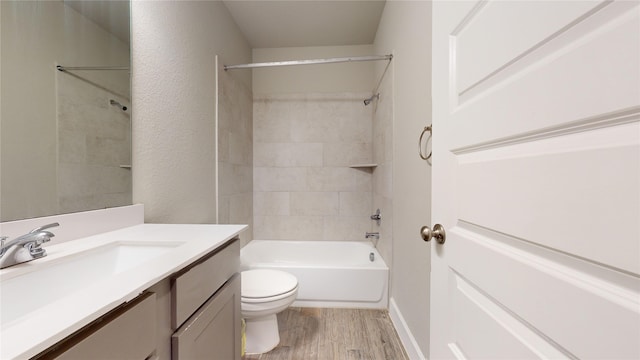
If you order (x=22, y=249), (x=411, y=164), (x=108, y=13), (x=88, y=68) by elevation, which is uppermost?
(x=108, y=13)

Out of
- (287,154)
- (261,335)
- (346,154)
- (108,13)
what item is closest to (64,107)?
(108,13)

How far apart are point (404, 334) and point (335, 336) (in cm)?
47

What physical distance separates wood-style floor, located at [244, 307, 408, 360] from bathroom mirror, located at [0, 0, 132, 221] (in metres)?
1.33

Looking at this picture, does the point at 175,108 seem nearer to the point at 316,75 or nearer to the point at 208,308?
the point at 208,308

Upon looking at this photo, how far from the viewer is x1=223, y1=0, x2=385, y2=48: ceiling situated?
222 cm

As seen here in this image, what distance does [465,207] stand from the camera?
2.27ft

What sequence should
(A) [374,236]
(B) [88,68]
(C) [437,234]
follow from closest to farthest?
(C) [437,234], (B) [88,68], (A) [374,236]

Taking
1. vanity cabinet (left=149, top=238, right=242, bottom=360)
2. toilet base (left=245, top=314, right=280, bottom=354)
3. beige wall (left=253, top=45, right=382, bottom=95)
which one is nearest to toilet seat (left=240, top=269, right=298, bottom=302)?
toilet base (left=245, top=314, right=280, bottom=354)

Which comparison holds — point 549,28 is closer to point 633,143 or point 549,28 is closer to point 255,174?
point 633,143

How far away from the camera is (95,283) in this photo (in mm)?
713

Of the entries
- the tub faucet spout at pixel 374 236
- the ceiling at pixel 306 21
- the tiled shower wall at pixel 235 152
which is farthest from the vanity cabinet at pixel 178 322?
the ceiling at pixel 306 21

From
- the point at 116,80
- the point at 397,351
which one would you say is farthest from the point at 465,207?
the point at 116,80

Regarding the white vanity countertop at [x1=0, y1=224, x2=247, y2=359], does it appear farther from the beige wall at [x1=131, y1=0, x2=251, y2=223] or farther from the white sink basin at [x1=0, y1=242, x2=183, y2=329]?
the beige wall at [x1=131, y1=0, x2=251, y2=223]

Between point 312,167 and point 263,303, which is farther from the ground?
point 312,167
